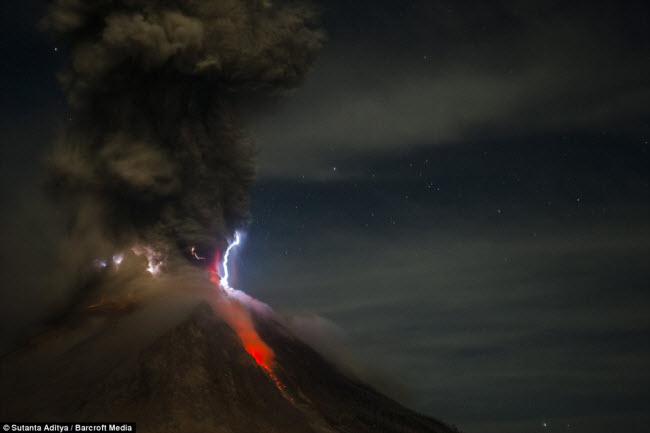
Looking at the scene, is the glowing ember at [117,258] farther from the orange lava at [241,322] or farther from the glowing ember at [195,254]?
the orange lava at [241,322]

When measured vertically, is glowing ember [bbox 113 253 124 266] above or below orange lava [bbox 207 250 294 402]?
above

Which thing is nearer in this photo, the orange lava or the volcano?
the volcano

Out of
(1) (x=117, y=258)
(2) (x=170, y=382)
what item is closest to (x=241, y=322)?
(1) (x=117, y=258)

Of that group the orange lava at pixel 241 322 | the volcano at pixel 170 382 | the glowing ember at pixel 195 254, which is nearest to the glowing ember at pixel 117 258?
the volcano at pixel 170 382

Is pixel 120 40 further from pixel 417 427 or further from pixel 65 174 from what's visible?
pixel 417 427

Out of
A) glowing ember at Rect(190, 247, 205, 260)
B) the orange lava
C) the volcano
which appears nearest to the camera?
the volcano

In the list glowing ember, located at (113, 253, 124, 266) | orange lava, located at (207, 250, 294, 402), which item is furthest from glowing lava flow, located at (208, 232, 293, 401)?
glowing ember, located at (113, 253, 124, 266)

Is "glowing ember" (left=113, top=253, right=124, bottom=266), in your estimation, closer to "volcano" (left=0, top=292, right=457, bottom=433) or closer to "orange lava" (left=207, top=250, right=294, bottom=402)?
"volcano" (left=0, top=292, right=457, bottom=433)
